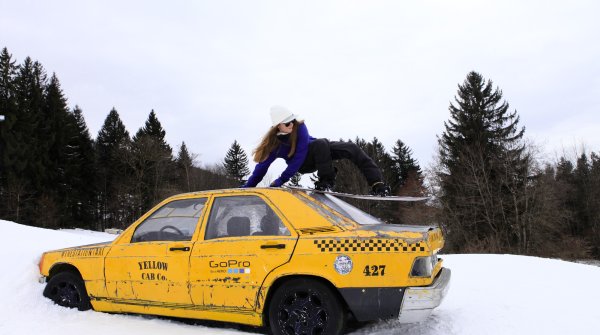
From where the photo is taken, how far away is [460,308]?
4.55 m

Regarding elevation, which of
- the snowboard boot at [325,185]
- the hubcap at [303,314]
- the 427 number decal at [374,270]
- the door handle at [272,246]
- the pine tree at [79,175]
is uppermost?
the pine tree at [79,175]

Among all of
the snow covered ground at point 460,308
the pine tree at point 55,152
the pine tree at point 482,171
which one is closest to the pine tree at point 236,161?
the pine tree at point 55,152

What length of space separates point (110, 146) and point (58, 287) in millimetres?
56849

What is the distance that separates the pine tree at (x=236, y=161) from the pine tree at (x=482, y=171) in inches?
1681

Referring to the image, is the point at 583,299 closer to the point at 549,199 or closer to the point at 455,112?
the point at 549,199

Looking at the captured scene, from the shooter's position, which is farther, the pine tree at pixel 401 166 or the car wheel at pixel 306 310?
the pine tree at pixel 401 166

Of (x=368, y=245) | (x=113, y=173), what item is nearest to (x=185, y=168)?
(x=113, y=173)

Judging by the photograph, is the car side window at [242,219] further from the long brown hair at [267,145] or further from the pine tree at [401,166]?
the pine tree at [401,166]

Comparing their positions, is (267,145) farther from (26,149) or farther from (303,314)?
(26,149)

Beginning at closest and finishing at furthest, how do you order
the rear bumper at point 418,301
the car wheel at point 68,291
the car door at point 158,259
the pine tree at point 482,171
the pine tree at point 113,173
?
the rear bumper at point 418,301
the car door at point 158,259
the car wheel at point 68,291
the pine tree at point 482,171
the pine tree at point 113,173

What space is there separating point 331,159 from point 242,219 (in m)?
1.50

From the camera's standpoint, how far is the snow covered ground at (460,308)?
3.97 metres

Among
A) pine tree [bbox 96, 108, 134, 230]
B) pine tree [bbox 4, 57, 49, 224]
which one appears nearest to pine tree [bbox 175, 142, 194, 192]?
pine tree [bbox 96, 108, 134, 230]

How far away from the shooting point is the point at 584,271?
6297 millimetres
